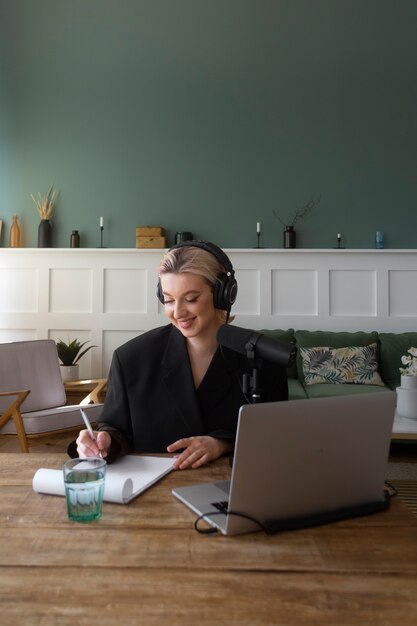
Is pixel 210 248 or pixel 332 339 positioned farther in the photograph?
pixel 332 339

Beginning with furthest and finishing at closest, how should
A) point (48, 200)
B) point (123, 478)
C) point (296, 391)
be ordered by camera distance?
point (48, 200) → point (296, 391) → point (123, 478)

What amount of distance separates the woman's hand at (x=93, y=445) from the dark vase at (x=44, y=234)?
3.74 meters

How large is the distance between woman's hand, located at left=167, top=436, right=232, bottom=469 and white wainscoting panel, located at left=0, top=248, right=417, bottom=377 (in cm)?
331

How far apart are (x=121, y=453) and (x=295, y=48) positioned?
4538 mm

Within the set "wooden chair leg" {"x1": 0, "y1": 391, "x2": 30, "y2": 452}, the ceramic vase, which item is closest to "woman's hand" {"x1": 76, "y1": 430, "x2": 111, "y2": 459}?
"wooden chair leg" {"x1": 0, "y1": 391, "x2": 30, "y2": 452}

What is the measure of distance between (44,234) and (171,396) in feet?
11.9

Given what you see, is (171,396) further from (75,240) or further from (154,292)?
(75,240)

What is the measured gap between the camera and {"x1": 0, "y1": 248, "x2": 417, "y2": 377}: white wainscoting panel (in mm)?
4547

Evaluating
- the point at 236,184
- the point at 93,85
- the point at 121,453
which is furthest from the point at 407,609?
the point at 93,85

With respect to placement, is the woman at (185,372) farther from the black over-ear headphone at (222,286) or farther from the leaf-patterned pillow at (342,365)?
the leaf-patterned pillow at (342,365)

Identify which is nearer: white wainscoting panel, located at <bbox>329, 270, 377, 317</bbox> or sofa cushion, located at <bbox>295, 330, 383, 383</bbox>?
sofa cushion, located at <bbox>295, 330, 383, 383</bbox>

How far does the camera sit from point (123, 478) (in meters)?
1.07

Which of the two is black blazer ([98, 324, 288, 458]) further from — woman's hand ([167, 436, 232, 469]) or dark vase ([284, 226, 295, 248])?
dark vase ([284, 226, 295, 248])

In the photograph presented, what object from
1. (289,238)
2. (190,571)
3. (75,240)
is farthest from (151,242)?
(190,571)
